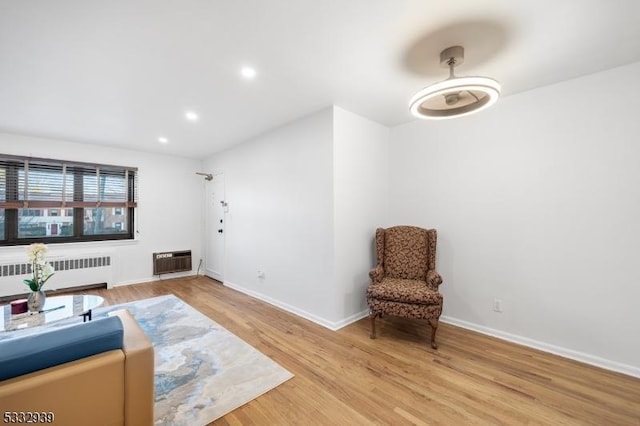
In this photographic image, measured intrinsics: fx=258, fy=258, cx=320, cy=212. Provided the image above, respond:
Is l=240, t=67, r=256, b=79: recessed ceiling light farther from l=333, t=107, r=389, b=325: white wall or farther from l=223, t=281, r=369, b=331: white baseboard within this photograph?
l=223, t=281, r=369, b=331: white baseboard

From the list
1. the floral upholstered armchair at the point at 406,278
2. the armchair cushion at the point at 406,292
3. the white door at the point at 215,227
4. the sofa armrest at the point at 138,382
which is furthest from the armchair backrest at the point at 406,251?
A: the white door at the point at 215,227

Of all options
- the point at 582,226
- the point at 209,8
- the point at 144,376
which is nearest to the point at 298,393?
the point at 144,376

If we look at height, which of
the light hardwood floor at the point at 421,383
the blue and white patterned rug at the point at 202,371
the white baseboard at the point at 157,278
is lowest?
the light hardwood floor at the point at 421,383

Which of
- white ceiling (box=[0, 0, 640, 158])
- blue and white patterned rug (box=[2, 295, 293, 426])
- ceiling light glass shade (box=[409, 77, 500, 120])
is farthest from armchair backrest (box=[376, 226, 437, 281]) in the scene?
blue and white patterned rug (box=[2, 295, 293, 426])

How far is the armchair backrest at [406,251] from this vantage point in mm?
3064

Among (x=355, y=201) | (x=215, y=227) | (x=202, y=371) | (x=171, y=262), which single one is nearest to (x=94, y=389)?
(x=202, y=371)

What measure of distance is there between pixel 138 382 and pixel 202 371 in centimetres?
102

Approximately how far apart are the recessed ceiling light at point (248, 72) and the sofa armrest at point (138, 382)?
217 centimetres

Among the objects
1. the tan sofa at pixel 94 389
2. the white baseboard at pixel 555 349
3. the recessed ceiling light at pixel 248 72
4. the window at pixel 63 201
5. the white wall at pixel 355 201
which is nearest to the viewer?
the tan sofa at pixel 94 389

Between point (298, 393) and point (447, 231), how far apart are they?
2419mm

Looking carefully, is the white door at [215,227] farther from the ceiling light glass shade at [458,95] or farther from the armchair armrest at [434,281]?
the ceiling light glass shade at [458,95]

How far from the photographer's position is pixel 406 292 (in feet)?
8.50

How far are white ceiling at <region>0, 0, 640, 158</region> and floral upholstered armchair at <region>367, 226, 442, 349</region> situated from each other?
1.59 m

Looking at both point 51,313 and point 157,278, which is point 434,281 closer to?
point 51,313
